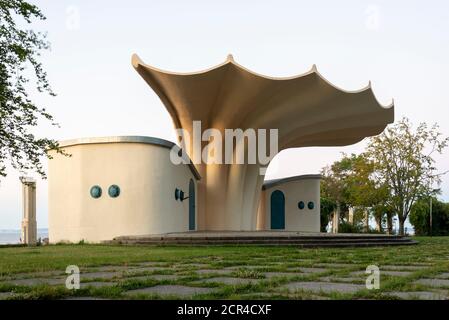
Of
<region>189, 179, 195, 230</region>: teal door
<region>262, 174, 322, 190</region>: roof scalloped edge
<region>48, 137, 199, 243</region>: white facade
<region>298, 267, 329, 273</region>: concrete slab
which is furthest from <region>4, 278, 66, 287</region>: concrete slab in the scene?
<region>262, 174, 322, 190</region>: roof scalloped edge

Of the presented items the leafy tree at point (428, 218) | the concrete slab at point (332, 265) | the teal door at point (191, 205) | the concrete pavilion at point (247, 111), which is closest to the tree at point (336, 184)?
the leafy tree at point (428, 218)

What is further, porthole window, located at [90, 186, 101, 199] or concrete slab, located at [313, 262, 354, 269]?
porthole window, located at [90, 186, 101, 199]

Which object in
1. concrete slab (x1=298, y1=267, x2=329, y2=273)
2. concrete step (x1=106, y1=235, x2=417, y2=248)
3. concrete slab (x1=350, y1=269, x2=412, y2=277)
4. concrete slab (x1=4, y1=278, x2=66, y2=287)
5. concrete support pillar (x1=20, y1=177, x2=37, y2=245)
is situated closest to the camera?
concrete slab (x1=4, y1=278, x2=66, y2=287)

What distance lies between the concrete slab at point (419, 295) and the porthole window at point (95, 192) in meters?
17.2

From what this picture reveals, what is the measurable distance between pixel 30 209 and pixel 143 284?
21541 millimetres

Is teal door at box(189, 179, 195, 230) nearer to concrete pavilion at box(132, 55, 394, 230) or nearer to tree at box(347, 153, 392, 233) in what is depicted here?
concrete pavilion at box(132, 55, 394, 230)

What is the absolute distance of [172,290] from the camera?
6668 millimetres

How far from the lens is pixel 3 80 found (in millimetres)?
10109

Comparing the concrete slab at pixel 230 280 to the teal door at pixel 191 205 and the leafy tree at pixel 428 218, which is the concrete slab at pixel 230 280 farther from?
the leafy tree at pixel 428 218

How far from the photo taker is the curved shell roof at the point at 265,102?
24109 millimetres

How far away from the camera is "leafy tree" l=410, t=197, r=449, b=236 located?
4375 cm

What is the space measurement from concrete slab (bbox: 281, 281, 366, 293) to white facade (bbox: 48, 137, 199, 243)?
51.1 ft

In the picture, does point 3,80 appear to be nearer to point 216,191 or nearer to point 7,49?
Result: point 7,49
